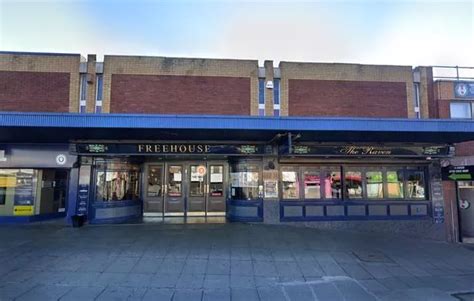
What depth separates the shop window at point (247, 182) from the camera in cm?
1143

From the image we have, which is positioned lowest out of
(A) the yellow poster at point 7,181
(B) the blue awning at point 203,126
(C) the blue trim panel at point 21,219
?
(C) the blue trim panel at point 21,219

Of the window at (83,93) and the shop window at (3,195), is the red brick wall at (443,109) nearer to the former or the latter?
the window at (83,93)

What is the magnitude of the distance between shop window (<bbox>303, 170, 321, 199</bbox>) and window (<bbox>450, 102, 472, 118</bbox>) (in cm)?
632

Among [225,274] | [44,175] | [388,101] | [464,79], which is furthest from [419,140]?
[44,175]

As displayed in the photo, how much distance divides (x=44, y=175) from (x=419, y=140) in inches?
550

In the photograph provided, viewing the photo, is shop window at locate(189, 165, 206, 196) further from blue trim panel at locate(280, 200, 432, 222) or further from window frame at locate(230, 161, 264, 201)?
blue trim panel at locate(280, 200, 432, 222)

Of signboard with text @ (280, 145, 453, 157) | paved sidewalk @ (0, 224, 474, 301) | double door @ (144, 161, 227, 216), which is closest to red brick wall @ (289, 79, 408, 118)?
signboard with text @ (280, 145, 453, 157)

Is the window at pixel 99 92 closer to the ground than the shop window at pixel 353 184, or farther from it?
farther from it

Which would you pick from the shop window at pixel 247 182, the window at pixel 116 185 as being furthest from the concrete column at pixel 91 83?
the shop window at pixel 247 182

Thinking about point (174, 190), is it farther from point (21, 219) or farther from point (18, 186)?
point (18, 186)

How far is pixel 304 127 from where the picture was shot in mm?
8281

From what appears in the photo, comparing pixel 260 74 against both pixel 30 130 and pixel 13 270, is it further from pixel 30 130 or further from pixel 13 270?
pixel 13 270

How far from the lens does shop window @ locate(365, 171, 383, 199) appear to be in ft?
39.0

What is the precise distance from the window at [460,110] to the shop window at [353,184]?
191 inches
